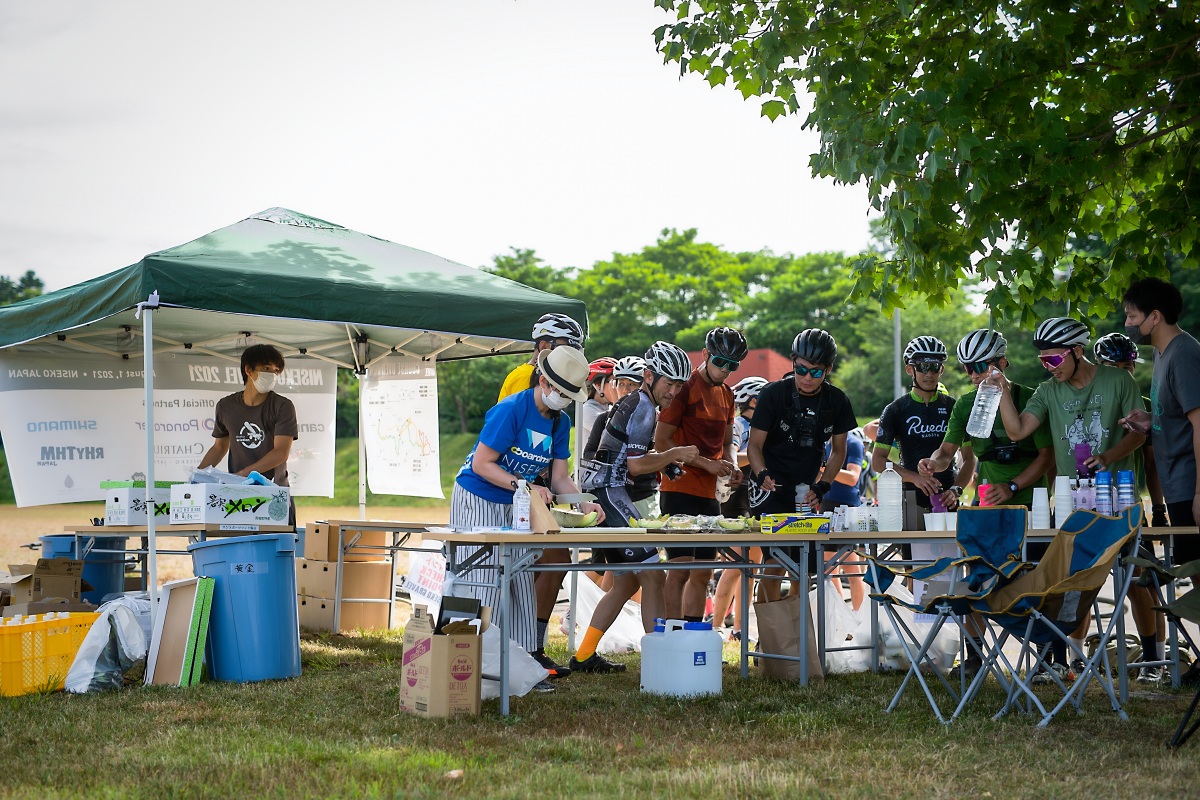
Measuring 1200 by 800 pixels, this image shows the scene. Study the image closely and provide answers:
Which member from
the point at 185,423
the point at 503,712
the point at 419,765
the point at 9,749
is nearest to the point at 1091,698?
the point at 503,712

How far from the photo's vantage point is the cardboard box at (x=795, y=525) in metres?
5.70

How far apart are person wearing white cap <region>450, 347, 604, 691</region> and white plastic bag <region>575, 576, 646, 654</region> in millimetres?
1835

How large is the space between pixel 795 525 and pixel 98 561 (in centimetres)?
540

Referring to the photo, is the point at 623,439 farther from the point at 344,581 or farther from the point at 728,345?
the point at 344,581

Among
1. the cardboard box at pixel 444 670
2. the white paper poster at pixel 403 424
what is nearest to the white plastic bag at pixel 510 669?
the cardboard box at pixel 444 670

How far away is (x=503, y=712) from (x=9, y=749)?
2068 mm

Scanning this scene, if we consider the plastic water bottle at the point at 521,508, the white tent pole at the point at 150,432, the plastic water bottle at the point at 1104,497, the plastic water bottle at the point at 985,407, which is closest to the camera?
Result: the plastic water bottle at the point at 521,508

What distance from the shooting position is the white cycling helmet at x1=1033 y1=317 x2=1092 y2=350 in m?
6.07

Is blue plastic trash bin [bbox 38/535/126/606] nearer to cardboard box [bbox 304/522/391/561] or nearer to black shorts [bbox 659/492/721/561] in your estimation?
cardboard box [bbox 304/522/391/561]

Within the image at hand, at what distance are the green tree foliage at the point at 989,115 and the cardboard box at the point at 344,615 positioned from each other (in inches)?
185

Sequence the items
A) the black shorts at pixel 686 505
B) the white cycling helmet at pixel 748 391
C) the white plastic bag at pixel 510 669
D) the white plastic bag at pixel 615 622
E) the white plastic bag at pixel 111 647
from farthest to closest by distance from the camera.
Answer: the white cycling helmet at pixel 748 391 < the white plastic bag at pixel 615 622 < the black shorts at pixel 686 505 < the white plastic bag at pixel 111 647 < the white plastic bag at pixel 510 669

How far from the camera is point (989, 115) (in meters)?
6.06

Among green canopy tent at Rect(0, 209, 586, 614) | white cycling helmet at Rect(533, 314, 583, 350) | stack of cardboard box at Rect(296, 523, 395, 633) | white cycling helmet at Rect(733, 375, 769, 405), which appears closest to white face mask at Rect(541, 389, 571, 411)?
white cycling helmet at Rect(533, 314, 583, 350)

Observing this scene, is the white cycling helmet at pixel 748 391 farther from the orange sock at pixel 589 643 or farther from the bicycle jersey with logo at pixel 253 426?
the bicycle jersey with logo at pixel 253 426
